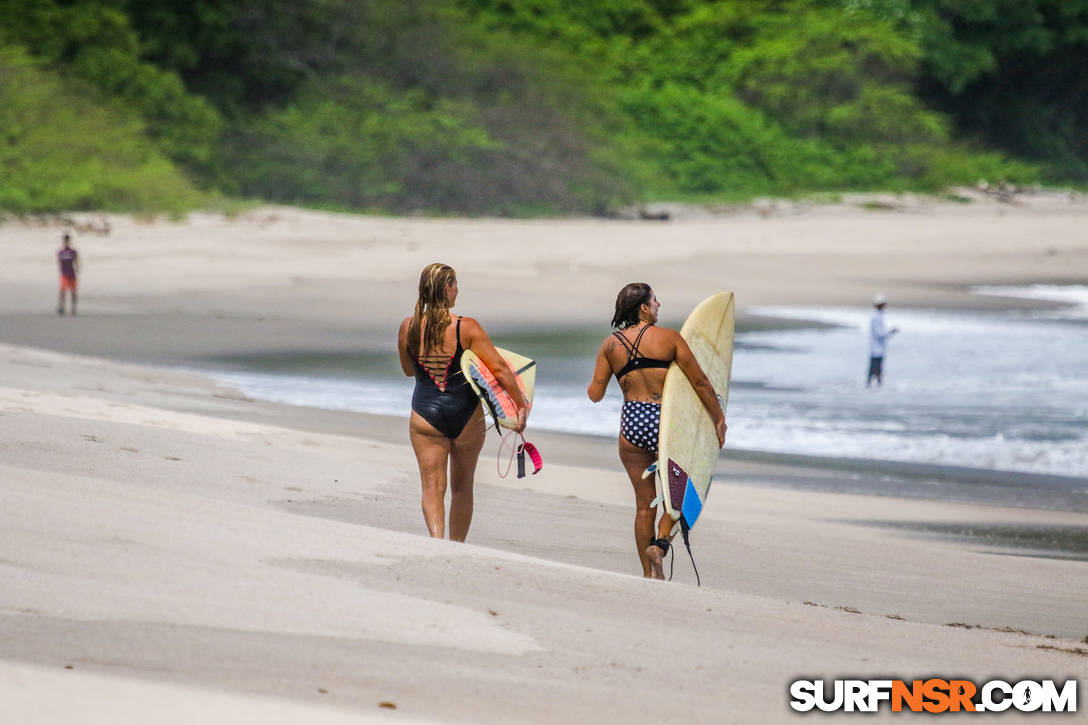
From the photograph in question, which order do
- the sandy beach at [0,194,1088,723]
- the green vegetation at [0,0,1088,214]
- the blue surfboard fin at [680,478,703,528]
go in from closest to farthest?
the sandy beach at [0,194,1088,723] < the blue surfboard fin at [680,478,703,528] < the green vegetation at [0,0,1088,214]

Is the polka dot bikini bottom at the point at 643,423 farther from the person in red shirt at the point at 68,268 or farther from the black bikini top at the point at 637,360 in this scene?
the person in red shirt at the point at 68,268

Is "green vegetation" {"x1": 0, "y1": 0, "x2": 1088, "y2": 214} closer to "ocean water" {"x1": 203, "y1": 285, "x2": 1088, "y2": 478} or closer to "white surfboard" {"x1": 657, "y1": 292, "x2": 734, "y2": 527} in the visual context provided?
"ocean water" {"x1": 203, "y1": 285, "x2": 1088, "y2": 478}

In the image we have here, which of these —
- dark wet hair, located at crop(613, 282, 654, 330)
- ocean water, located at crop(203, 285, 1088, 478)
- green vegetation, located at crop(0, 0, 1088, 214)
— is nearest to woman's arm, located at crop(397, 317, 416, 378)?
dark wet hair, located at crop(613, 282, 654, 330)

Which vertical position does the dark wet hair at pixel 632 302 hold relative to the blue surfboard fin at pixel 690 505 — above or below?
above

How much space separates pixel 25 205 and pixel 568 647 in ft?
84.0

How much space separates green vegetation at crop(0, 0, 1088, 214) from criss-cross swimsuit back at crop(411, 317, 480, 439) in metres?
26.8

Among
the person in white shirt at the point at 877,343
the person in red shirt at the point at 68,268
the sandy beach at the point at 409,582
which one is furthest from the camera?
the person in red shirt at the point at 68,268

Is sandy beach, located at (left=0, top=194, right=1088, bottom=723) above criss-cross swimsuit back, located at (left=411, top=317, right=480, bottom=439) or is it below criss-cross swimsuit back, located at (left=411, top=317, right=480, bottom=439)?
below

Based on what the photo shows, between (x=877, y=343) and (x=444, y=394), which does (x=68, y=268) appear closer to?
(x=877, y=343)

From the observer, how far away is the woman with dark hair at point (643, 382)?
5.93 meters

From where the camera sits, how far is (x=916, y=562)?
680 cm

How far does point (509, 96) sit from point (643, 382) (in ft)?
107

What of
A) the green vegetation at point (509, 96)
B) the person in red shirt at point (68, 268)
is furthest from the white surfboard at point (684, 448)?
the green vegetation at point (509, 96)

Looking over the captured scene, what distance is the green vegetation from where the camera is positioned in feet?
118
